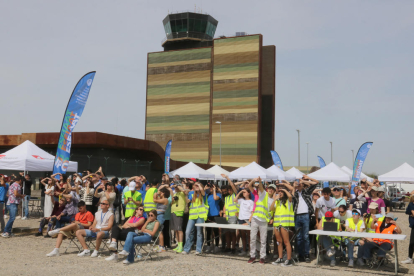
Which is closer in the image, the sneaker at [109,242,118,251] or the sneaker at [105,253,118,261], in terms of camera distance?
the sneaker at [109,242,118,251]

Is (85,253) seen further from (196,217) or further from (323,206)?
(323,206)

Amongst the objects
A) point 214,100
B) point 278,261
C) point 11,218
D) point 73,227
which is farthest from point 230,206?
point 214,100

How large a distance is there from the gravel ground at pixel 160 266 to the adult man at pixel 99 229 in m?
0.30

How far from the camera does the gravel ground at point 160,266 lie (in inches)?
352

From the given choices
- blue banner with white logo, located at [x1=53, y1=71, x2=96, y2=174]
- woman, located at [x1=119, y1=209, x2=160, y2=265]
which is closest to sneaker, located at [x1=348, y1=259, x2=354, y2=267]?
woman, located at [x1=119, y1=209, x2=160, y2=265]

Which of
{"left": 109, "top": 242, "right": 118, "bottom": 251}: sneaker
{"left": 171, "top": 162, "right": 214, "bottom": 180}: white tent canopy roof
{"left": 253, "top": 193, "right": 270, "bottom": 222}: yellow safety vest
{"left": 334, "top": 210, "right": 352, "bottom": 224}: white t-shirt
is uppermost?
{"left": 171, "top": 162, "right": 214, "bottom": 180}: white tent canopy roof

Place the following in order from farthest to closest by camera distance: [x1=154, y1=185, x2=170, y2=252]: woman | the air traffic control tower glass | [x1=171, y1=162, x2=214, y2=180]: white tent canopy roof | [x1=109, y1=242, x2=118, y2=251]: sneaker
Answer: the air traffic control tower glass, [x1=171, y1=162, x2=214, y2=180]: white tent canopy roof, [x1=154, y1=185, x2=170, y2=252]: woman, [x1=109, y1=242, x2=118, y2=251]: sneaker

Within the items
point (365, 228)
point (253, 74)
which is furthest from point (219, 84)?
point (365, 228)

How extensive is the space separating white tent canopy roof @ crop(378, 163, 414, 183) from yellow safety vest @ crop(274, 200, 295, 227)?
20.7 meters

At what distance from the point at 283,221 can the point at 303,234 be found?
0.83 meters

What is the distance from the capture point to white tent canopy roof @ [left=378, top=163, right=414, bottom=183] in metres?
27.8

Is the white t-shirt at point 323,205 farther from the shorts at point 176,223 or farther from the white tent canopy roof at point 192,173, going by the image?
the white tent canopy roof at point 192,173

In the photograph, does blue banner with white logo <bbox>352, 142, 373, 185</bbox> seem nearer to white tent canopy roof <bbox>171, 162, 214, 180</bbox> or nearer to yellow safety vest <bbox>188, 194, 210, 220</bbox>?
white tent canopy roof <bbox>171, 162, 214, 180</bbox>

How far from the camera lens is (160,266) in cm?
946
